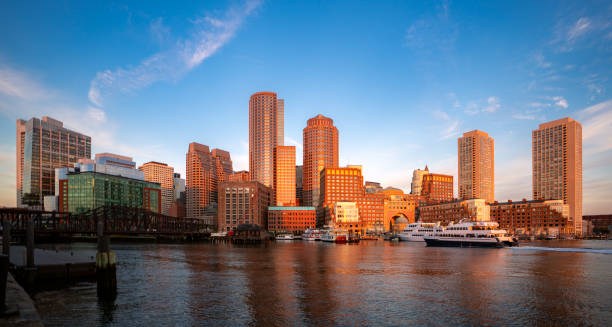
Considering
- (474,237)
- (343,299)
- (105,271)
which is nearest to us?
(105,271)

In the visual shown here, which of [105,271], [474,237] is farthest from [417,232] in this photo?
[105,271]

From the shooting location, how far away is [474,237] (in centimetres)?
14175

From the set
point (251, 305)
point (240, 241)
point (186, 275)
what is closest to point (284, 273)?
point (186, 275)

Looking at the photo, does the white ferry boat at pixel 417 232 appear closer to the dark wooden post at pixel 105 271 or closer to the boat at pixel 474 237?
the boat at pixel 474 237

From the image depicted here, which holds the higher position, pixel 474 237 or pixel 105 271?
pixel 105 271

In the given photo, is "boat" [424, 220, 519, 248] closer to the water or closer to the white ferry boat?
the white ferry boat

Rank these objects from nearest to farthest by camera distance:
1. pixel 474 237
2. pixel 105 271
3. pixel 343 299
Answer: pixel 105 271 → pixel 343 299 → pixel 474 237

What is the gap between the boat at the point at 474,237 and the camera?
13800cm

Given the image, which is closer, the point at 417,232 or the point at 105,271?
the point at 105,271

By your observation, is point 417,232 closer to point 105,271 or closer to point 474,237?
point 474,237

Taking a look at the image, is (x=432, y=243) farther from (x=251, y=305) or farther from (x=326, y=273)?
(x=251, y=305)

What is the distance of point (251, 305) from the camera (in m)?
38.4

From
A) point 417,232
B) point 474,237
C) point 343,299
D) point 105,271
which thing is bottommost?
point 417,232

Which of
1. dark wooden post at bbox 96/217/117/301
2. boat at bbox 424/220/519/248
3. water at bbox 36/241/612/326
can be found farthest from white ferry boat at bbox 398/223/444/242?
dark wooden post at bbox 96/217/117/301
